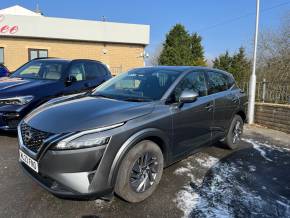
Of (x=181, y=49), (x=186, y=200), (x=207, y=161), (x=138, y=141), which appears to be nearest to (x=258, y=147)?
(x=207, y=161)

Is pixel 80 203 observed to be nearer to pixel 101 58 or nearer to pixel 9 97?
pixel 9 97

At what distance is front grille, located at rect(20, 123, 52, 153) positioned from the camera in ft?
9.69

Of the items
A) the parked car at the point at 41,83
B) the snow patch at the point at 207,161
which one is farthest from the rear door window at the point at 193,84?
the parked car at the point at 41,83

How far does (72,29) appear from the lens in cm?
2350

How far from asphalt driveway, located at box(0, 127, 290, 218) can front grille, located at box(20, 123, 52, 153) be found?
68 cm

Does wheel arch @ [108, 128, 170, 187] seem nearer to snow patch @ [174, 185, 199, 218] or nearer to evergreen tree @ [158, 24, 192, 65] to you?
snow patch @ [174, 185, 199, 218]

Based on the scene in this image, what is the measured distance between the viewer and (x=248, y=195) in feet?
12.1

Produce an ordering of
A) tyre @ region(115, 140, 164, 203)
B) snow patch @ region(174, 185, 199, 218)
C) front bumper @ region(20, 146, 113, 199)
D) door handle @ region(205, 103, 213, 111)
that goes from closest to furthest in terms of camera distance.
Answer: front bumper @ region(20, 146, 113, 199) < tyre @ region(115, 140, 164, 203) < snow patch @ region(174, 185, 199, 218) < door handle @ region(205, 103, 213, 111)

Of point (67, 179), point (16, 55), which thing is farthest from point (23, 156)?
point (16, 55)

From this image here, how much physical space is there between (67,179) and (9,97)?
9.77 ft

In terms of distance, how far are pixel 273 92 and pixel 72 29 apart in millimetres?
18565

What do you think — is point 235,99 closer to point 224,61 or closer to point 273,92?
point 273,92

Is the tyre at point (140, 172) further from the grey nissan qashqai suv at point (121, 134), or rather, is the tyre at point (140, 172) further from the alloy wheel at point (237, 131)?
the alloy wheel at point (237, 131)

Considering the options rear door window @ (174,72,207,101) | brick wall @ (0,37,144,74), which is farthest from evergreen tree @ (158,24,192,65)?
rear door window @ (174,72,207,101)
